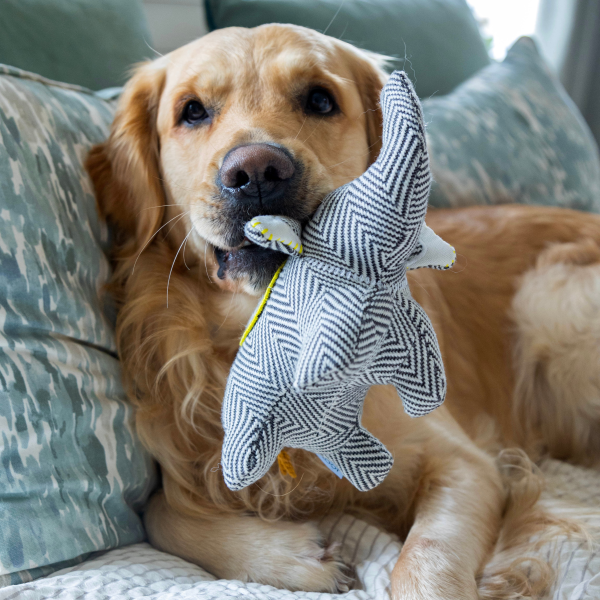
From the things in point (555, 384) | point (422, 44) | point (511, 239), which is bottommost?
point (555, 384)

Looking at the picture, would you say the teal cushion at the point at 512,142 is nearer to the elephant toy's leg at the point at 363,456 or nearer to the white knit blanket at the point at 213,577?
the white knit blanket at the point at 213,577

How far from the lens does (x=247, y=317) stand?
44.8 inches

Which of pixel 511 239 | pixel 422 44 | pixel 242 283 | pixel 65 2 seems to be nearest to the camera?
pixel 242 283

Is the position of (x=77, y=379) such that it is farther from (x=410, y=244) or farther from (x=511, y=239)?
(x=511, y=239)

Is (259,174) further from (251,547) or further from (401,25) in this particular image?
(401,25)

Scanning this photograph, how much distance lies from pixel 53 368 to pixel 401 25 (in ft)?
6.14

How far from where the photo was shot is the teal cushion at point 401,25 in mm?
1918

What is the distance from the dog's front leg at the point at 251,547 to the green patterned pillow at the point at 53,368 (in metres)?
0.07

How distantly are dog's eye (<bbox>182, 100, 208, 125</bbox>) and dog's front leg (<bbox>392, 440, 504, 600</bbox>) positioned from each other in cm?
86

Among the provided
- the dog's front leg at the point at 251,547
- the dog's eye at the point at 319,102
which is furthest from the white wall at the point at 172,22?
the dog's front leg at the point at 251,547

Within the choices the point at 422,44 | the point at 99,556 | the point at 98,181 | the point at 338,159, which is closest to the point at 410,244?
the point at 338,159

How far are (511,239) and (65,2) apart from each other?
58.6 inches

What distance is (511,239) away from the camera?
176 cm

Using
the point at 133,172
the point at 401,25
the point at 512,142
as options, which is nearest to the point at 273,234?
the point at 133,172
